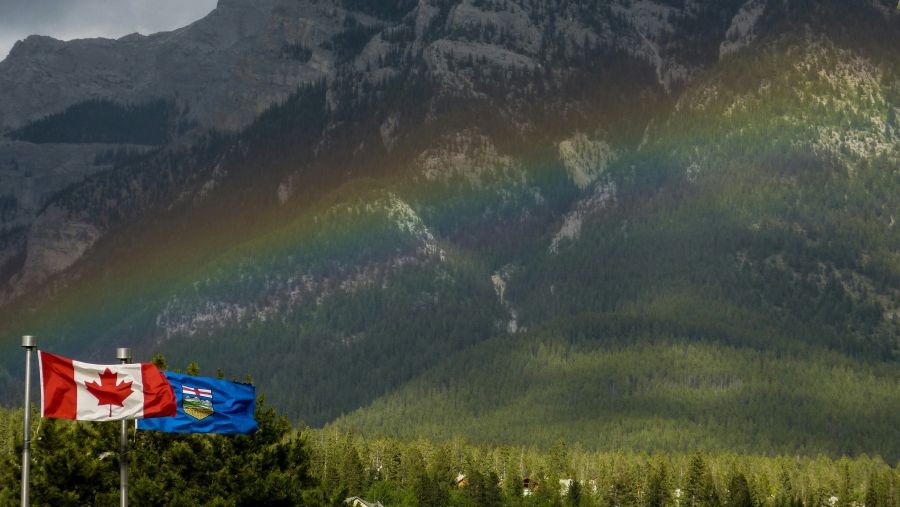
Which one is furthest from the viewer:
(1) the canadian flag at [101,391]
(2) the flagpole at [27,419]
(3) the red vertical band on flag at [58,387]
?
(1) the canadian flag at [101,391]

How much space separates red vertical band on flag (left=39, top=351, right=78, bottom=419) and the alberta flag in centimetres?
730

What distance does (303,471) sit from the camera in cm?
12875

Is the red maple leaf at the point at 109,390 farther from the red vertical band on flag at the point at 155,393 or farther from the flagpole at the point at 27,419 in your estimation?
the flagpole at the point at 27,419

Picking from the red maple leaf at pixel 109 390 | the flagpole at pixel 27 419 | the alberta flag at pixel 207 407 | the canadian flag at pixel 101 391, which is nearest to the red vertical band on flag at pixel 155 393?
the canadian flag at pixel 101 391

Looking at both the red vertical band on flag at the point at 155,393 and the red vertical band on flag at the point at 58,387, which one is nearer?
the red vertical band on flag at the point at 58,387

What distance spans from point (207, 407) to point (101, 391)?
9.29 meters

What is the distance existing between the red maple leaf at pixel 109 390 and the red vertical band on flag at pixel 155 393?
118 cm

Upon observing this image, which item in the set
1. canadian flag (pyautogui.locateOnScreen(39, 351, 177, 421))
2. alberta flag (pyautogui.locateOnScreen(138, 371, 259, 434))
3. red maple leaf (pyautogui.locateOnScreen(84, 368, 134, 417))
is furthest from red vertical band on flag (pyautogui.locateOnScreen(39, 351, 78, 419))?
alberta flag (pyautogui.locateOnScreen(138, 371, 259, 434))

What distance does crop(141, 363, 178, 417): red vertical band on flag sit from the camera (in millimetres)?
78375

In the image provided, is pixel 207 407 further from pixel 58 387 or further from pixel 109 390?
pixel 58 387

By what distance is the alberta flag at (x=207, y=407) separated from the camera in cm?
8262

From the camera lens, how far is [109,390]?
7619 cm

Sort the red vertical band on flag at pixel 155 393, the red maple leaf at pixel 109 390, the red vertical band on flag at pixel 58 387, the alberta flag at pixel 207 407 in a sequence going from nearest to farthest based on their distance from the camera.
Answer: the red vertical band on flag at pixel 58 387, the red maple leaf at pixel 109 390, the red vertical band on flag at pixel 155 393, the alberta flag at pixel 207 407

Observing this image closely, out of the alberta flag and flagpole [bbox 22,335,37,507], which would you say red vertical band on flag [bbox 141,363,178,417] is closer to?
the alberta flag
